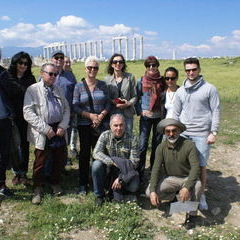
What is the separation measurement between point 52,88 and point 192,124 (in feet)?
9.25

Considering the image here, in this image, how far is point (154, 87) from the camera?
7.55 m

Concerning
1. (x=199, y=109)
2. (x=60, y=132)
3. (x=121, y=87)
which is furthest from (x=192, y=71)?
(x=60, y=132)

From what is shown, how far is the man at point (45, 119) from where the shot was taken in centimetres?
670

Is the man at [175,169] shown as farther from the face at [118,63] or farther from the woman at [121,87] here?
the face at [118,63]

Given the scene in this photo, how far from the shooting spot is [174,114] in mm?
6898

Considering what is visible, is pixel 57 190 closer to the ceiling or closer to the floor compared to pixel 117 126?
closer to the floor

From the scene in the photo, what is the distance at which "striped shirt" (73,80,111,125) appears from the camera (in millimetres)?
7012

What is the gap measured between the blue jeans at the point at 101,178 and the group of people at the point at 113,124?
0.8 inches

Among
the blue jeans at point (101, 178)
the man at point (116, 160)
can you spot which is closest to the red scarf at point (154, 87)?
the man at point (116, 160)

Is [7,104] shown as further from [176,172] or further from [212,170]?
[212,170]

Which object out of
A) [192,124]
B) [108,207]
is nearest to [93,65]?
[192,124]

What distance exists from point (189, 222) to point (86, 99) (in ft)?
10.0

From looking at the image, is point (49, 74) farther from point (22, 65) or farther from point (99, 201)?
point (99, 201)

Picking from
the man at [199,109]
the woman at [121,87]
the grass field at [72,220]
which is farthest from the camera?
the woman at [121,87]
